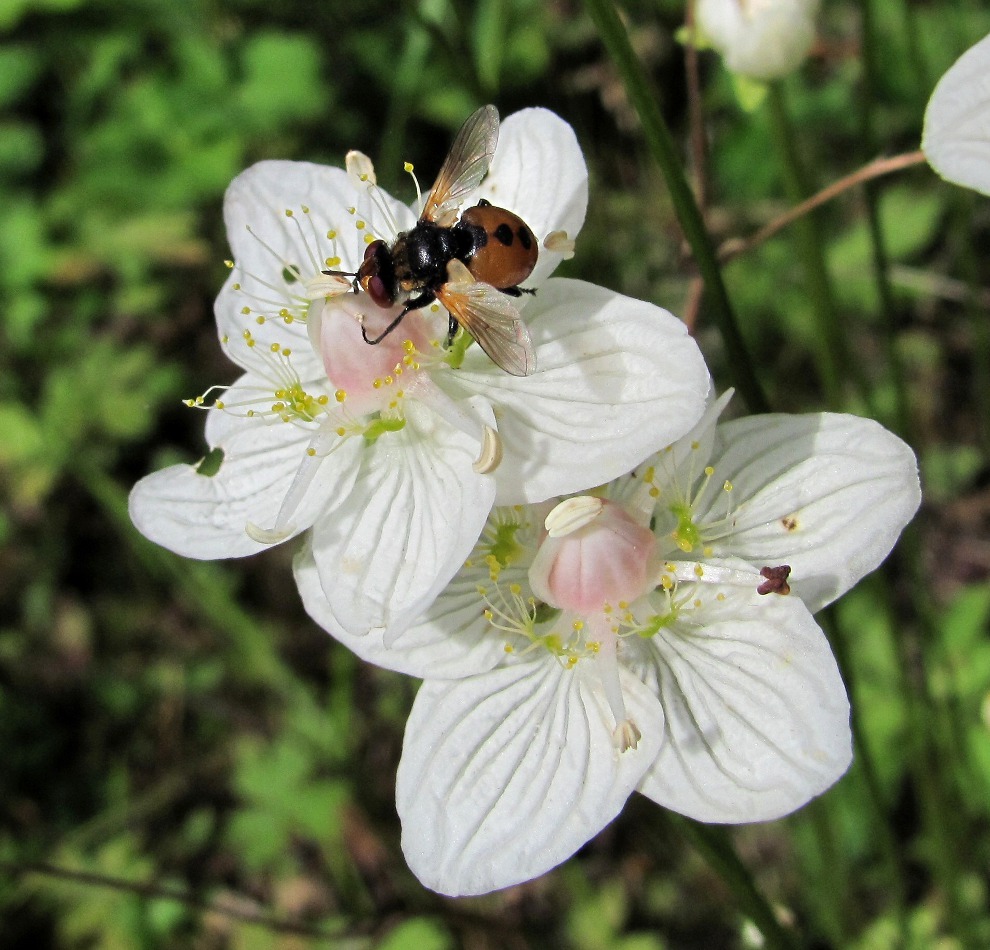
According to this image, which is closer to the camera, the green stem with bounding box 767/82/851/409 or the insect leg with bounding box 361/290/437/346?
the insect leg with bounding box 361/290/437/346

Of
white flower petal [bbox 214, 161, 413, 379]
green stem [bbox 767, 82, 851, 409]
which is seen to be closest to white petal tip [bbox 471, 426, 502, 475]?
white flower petal [bbox 214, 161, 413, 379]

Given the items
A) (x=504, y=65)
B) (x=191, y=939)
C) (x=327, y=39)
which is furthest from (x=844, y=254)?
(x=191, y=939)

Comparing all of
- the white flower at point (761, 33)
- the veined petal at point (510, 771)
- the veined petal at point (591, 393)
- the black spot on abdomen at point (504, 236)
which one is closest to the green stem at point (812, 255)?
the white flower at point (761, 33)

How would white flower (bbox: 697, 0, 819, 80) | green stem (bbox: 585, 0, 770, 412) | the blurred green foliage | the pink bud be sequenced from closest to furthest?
green stem (bbox: 585, 0, 770, 412) → the pink bud → white flower (bbox: 697, 0, 819, 80) → the blurred green foliage

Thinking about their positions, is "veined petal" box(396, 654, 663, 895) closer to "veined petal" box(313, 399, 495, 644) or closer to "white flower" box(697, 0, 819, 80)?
"veined petal" box(313, 399, 495, 644)

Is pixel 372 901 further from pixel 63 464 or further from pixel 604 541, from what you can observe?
pixel 604 541

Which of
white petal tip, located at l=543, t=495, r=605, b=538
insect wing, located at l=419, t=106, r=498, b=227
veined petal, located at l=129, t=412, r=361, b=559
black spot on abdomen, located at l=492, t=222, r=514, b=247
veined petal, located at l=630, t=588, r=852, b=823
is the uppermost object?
insect wing, located at l=419, t=106, r=498, b=227

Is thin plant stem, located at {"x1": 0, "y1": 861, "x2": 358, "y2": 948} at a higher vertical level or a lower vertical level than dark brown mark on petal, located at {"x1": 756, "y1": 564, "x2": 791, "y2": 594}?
lower
